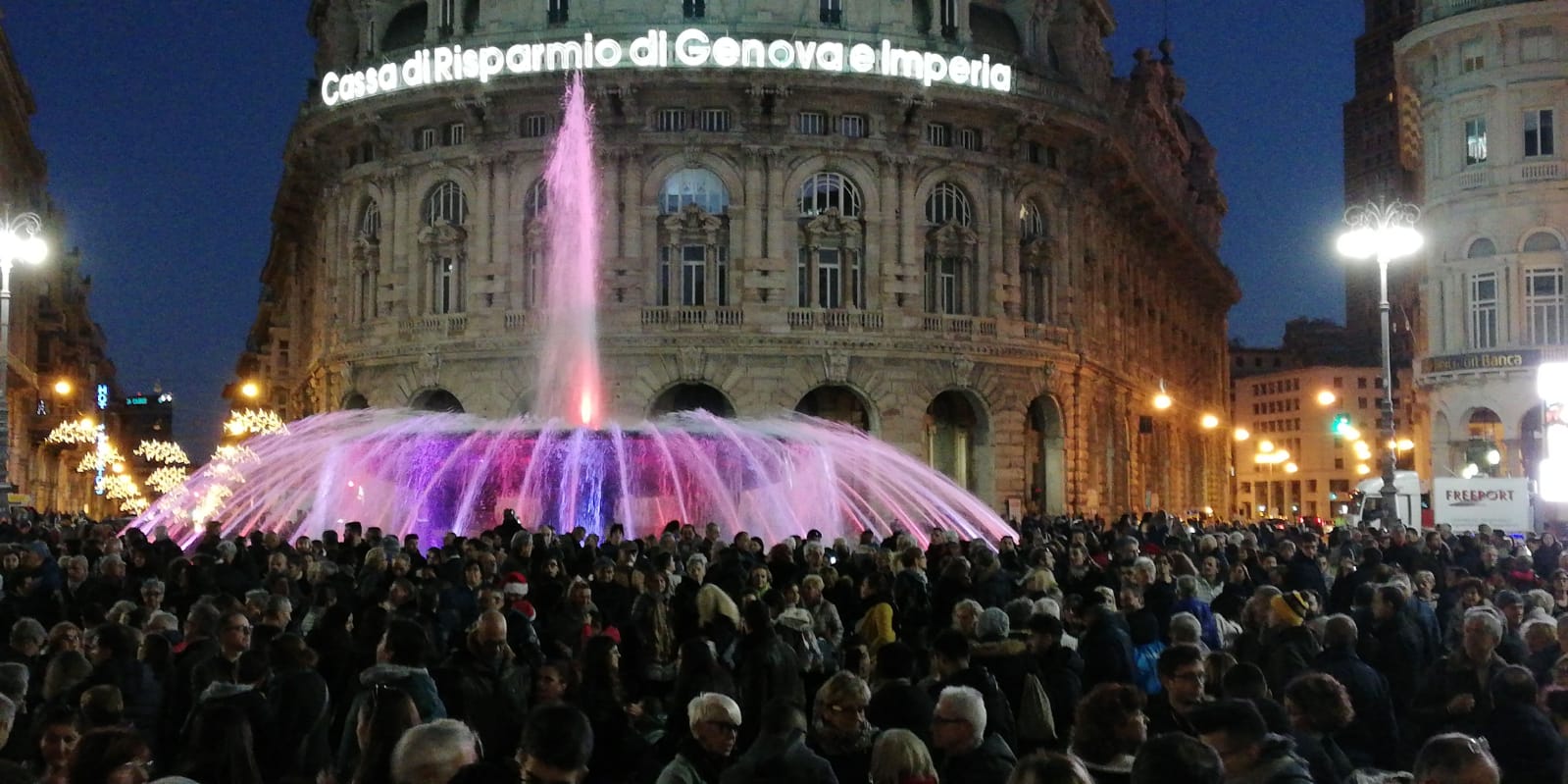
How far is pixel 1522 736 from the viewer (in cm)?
787

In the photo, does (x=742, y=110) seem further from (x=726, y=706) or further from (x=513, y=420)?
(x=726, y=706)

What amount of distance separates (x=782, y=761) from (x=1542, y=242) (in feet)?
156

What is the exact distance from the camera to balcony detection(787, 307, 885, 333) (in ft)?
156

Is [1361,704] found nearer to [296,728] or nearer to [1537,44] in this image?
[296,728]

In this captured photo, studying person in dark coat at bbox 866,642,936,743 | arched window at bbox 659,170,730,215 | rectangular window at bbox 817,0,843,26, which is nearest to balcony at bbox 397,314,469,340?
arched window at bbox 659,170,730,215

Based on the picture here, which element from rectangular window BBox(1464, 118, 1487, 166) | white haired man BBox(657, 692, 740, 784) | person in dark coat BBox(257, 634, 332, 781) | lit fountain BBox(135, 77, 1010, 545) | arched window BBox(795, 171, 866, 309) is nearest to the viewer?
white haired man BBox(657, 692, 740, 784)

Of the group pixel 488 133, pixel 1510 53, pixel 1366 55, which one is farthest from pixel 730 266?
pixel 1366 55

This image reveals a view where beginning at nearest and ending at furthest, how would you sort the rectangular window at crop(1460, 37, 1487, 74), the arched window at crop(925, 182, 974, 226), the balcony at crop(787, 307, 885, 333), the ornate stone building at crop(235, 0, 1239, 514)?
the ornate stone building at crop(235, 0, 1239, 514)
the balcony at crop(787, 307, 885, 333)
the arched window at crop(925, 182, 974, 226)
the rectangular window at crop(1460, 37, 1487, 74)

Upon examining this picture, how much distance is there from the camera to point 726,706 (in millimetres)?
7348

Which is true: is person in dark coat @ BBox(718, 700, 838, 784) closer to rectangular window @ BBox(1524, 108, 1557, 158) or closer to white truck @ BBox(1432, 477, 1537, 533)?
white truck @ BBox(1432, 477, 1537, 533)

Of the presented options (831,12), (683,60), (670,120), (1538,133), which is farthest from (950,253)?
(1538,133)

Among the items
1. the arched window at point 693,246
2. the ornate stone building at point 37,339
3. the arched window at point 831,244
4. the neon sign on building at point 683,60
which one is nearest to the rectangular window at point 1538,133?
the neon sign on building at point 683,60

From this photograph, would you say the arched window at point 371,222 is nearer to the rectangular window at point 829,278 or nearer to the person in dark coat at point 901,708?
the rectangular window at point 829,278

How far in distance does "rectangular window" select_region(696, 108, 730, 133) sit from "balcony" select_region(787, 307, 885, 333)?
219 inches
